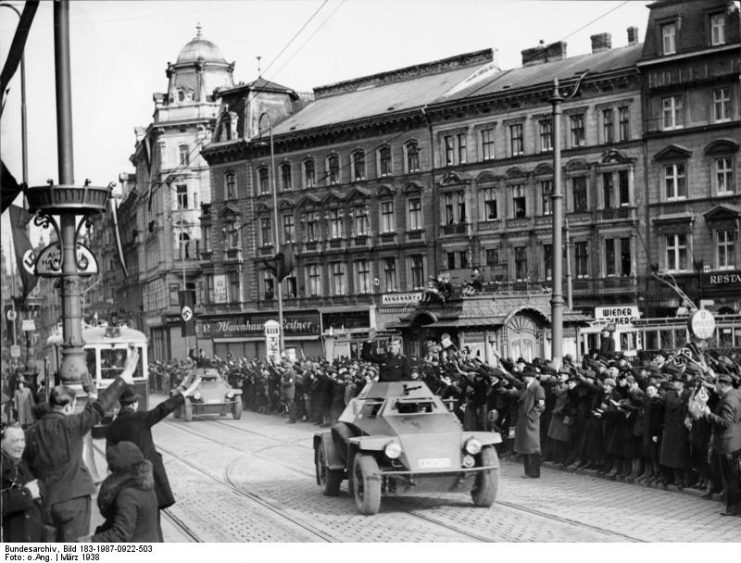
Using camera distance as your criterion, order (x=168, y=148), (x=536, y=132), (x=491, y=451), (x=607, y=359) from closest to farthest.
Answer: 1. (x=491, y=451)
2. (x=168, y=148)
3. (x=536, y=132)
4. (x=607, y=359)

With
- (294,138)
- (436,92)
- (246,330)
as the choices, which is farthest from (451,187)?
(246,330)

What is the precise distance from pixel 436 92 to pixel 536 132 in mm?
1417

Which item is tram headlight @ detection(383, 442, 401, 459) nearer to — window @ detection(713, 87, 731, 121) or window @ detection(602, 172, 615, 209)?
window @ detection(602, 172, 615, 209)

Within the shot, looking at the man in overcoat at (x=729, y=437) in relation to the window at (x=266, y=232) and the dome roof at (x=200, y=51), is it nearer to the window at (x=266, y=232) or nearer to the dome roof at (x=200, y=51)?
the window at (x=266, y=232)

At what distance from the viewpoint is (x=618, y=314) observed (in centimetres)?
1231

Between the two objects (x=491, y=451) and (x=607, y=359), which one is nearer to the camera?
(x=491, y=451)

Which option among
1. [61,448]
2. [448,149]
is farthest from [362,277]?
[61,448]

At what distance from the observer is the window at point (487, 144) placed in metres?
11.8

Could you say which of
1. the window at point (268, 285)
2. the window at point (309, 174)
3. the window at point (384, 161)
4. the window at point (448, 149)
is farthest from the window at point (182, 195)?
the window at point (448, 149)

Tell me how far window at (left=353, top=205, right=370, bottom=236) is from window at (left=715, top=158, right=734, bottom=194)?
12.1ft

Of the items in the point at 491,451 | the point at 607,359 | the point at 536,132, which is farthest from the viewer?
the point at 607,359

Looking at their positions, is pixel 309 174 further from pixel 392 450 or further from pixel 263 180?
pixel 392 450

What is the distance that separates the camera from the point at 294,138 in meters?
11.9

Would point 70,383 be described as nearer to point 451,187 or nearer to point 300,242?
point 300,242
